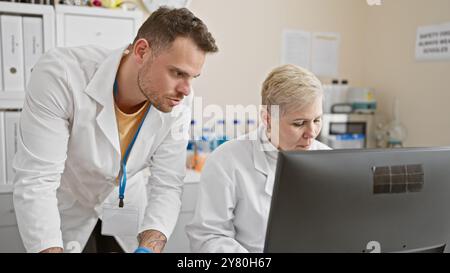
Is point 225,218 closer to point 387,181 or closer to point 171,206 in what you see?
point 171,206

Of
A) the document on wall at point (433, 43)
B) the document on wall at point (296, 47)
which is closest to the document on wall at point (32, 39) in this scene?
the document on wall at point (296, 47)

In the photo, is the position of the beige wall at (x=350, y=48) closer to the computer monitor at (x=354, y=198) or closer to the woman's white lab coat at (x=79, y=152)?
the woman's white lab coat at (x=79, y=152)

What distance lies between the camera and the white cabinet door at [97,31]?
2139 millimetres

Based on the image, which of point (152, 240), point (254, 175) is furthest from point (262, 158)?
point (152, 240)

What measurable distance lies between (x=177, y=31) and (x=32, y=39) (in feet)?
3.73

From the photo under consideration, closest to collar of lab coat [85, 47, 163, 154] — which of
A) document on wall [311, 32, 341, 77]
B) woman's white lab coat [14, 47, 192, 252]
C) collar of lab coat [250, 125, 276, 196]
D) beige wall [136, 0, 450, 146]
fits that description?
woman's white lab coat [14, 47, 192, 252]

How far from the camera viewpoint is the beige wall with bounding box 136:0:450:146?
2717 mm

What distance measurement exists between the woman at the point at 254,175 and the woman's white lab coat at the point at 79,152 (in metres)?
0.17

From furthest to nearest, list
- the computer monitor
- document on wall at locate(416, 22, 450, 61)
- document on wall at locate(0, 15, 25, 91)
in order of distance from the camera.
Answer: document on wall at locate(416, 22, 450, 61) → document on wall at locate(0, 15, 25, 91) → the computer monitor

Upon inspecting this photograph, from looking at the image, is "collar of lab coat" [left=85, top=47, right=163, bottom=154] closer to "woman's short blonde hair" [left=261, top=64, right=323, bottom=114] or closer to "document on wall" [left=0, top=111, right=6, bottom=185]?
"woman's short blonde hair" [left=261, top=64, right=323, bottom=114]

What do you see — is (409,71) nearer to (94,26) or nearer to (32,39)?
(94,26)

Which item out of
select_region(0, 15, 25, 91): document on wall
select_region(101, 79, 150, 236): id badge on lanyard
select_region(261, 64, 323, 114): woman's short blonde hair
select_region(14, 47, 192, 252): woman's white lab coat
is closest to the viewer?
select_region(14, 47, 192, 252): woman's white lab coat

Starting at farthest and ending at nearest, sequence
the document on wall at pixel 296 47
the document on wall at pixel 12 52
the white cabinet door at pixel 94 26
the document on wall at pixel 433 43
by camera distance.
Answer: the document on wall at pixel 296 47 < the document on wall at pixel 433 43 < the white cabinet door at pixel 94 26 < the document on wall at pixel 12 52

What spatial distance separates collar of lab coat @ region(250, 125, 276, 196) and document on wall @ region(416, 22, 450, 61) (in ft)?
5.86
